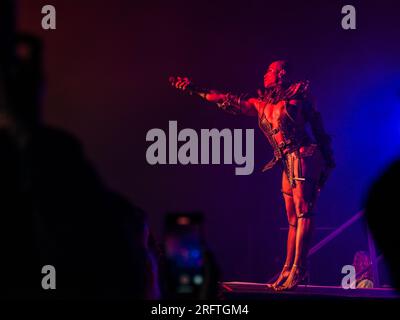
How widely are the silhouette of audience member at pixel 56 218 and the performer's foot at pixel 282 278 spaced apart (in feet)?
2.06

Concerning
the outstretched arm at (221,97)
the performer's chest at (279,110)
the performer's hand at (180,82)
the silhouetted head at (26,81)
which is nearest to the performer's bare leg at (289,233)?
the performer's chest at (279,110)

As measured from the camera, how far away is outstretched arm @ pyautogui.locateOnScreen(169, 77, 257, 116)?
9.26ft

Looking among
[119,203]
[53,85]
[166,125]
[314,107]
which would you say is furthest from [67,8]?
[314,107]

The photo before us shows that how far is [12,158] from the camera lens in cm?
271

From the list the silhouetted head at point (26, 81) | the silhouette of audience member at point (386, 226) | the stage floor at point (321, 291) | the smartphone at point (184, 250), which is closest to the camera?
the silhouette of audience member at point (386, 226)

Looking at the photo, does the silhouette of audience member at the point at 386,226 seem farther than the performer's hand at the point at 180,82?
No

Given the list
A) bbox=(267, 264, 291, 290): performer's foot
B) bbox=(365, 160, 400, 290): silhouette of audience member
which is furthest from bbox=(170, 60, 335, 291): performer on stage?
bbox=(365, 160, 400, 290): silhouette of audience member

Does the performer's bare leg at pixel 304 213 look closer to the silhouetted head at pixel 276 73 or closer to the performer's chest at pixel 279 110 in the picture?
the performer's chest at pixel 279 110

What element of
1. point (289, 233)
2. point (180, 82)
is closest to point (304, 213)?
point (289, 233)

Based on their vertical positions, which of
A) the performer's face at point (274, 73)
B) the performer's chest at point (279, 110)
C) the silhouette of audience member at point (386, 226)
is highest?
the performer's face at point (274, 73)

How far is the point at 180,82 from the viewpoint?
2.83 meters

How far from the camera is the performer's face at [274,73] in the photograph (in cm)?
282

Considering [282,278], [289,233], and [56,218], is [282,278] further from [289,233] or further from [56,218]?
[56,218]

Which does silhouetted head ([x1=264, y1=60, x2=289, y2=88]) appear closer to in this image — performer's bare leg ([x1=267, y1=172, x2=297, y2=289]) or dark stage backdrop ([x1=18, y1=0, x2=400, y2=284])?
dark stage backdrop ([x1=18, y1=0, x2=400, y2=284])
